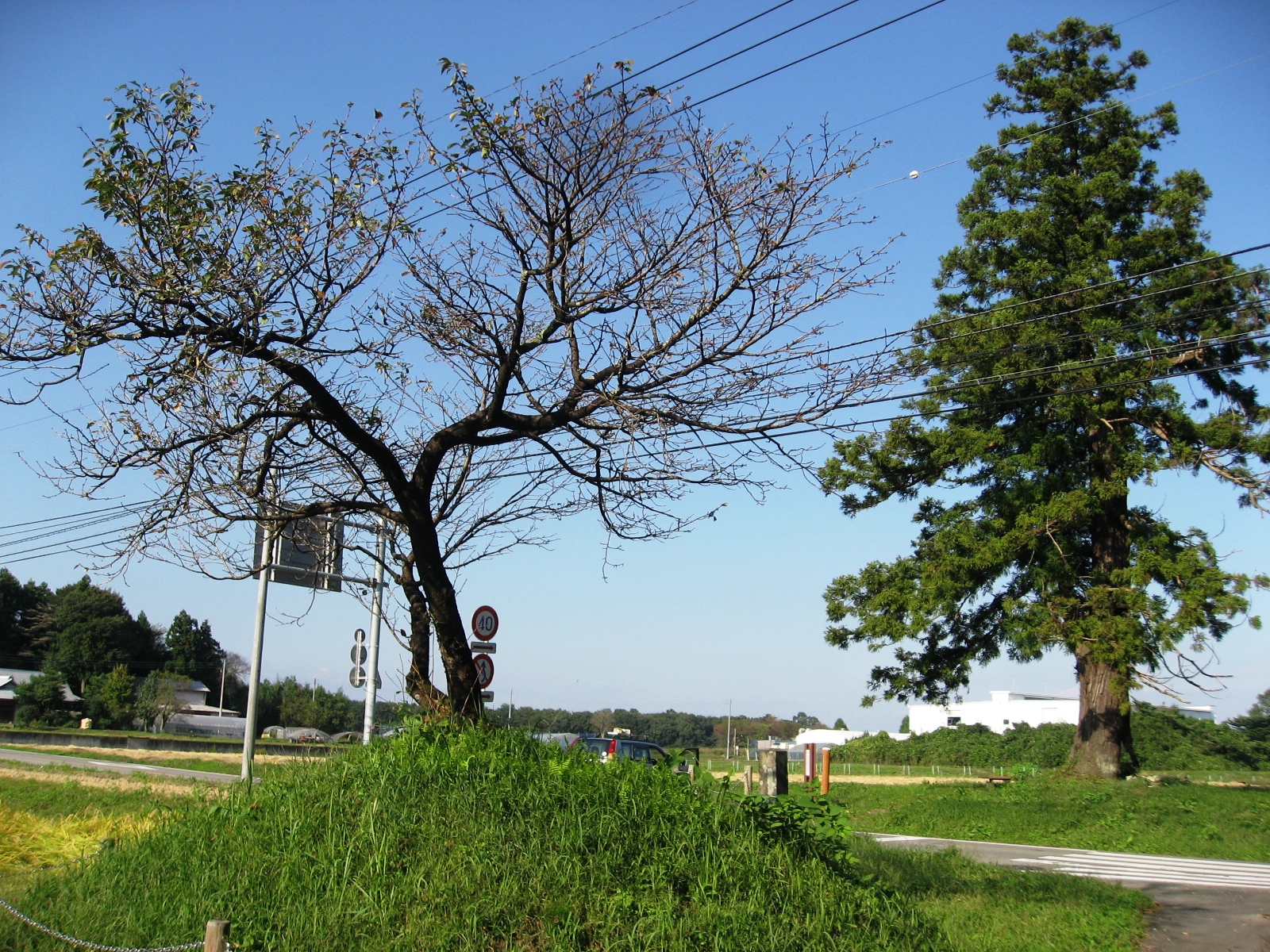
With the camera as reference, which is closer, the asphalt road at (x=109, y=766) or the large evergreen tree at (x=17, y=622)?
the asphalt road at (x=109, y=766)

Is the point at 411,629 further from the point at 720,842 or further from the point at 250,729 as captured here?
the point at 250,729

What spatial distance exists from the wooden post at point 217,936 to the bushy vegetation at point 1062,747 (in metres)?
33.7

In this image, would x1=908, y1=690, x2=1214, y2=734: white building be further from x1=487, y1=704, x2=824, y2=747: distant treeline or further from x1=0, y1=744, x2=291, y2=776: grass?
x1=0, y1=744, x2=291, y2=776: grass

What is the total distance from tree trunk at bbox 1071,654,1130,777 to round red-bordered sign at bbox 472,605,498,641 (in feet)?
43.9

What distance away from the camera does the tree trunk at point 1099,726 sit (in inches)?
798

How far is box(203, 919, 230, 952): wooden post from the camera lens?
452 cm

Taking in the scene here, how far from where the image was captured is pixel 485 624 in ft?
40.1

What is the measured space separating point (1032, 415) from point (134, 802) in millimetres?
17728

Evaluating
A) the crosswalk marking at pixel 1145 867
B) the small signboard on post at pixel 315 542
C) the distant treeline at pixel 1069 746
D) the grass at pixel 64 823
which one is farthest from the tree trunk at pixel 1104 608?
the grass at pixel 64 823

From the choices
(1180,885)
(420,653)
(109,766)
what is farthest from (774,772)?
(109,766)

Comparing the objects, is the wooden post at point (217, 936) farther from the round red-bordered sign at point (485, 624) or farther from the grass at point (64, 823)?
the round red-bordered sign at point (485, 624)

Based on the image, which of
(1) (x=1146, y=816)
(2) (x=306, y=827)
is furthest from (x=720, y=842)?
(1) (x=1146, y=816)

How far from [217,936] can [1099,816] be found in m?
17.2

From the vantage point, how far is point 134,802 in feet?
44.6
